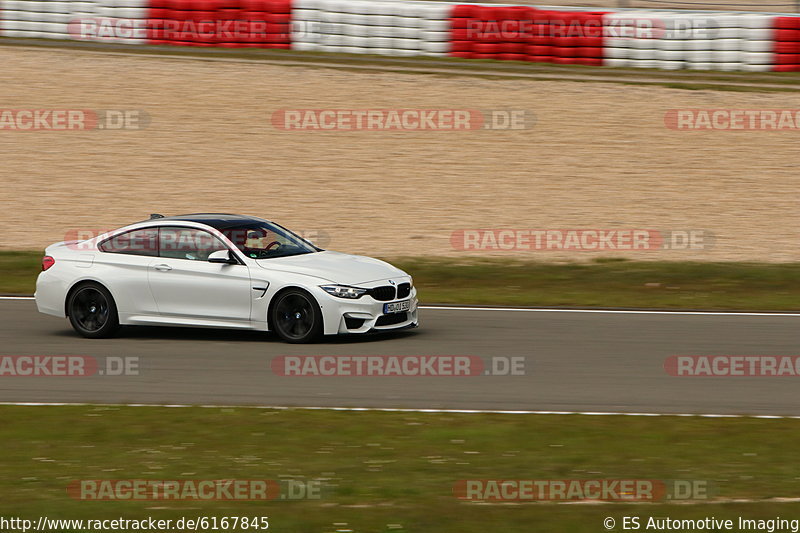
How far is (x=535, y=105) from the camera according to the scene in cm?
2523

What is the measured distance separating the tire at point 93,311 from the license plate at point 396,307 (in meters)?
2.92

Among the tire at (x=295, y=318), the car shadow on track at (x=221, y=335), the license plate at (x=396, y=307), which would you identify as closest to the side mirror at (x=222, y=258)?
the tire at (x=295, y=318)

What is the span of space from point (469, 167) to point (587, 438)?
48.4 ft

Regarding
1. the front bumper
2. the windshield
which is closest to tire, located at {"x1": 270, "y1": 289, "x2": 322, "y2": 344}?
the front bumper

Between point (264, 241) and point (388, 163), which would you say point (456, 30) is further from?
point (264, 241)

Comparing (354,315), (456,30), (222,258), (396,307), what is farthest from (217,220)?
(456,30)

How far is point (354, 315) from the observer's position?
40.1 feet

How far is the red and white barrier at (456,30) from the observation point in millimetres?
26531

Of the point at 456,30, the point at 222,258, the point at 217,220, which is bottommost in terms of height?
the point at 222,258

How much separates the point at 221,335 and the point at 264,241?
114cm

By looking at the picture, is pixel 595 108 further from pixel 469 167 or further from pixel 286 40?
pixel 286 40

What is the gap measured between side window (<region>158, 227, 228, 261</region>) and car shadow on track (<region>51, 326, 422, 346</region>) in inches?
36.1

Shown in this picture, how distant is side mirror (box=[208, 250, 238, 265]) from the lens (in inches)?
490

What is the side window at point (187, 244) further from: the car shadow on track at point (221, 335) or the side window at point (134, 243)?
the car shadow on track at point (221, 335)
